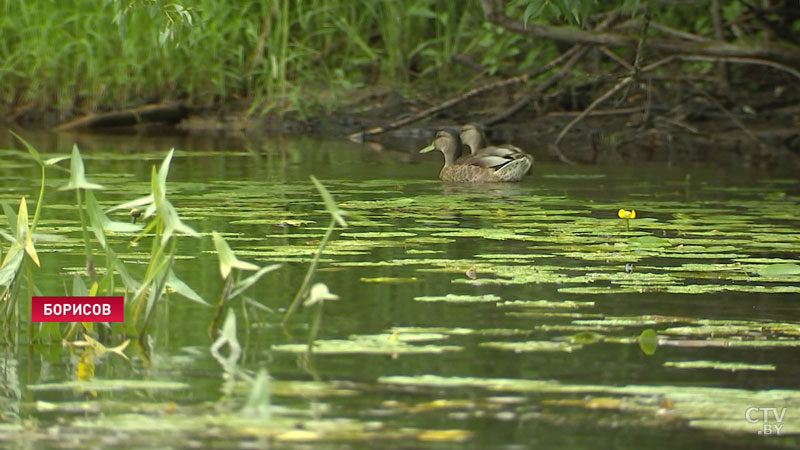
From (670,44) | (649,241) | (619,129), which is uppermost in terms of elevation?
(670,44)

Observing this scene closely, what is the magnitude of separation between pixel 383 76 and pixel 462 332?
31.7 ft

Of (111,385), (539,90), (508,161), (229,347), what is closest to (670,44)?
(508,161)

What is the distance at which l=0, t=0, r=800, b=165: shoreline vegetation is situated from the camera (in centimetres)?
1078

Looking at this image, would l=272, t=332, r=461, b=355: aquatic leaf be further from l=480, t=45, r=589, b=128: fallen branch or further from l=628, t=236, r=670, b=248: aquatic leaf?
l=480, t=45, r=589, b=128: fallen branch

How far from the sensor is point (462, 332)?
3.61 meters

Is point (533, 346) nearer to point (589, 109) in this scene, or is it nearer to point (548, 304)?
point (548, 304)

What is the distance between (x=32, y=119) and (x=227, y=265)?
35.7 feet

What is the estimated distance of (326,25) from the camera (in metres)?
13.2

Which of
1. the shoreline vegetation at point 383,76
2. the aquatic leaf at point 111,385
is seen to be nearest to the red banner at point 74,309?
the aquatic leaf at point 111,385

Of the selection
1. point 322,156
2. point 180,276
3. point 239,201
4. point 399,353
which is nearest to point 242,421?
point 399,353

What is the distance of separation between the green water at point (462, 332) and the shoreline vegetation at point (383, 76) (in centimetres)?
389

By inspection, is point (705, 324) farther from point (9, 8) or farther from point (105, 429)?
point (9, 8)

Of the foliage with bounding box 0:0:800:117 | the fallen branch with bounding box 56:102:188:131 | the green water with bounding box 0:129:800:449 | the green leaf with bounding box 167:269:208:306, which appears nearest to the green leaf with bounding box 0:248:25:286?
the green water with bounding box 0:129:800:449

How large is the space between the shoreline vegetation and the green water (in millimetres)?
3891
